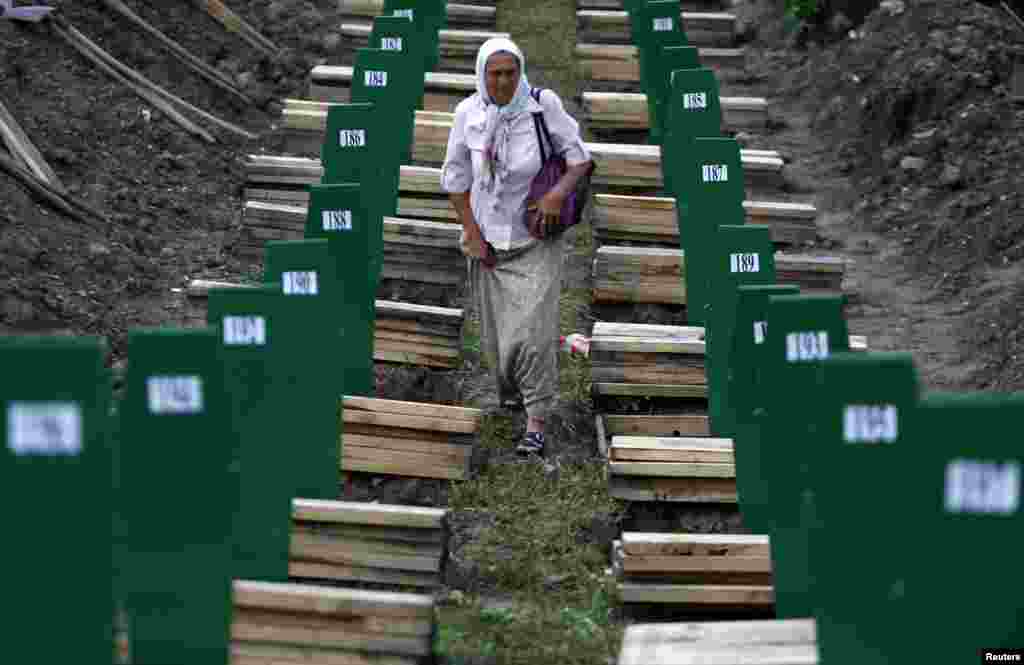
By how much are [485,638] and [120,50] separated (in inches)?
381

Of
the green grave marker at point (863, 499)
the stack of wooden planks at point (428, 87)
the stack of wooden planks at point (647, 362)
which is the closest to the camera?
the green grave marker at point (863, 499)

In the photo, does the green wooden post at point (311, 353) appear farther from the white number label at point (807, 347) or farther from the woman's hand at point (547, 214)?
the white number label at point (807, 347)

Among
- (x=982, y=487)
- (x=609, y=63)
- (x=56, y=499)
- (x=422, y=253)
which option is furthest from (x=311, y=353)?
(x=609, y=63)

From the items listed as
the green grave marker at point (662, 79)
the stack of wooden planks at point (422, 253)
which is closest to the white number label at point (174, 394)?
the stack of wooden planks at point (422, 253)

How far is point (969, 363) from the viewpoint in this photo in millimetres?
11781

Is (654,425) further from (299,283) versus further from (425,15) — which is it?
(425,15)

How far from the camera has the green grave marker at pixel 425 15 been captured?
16.0 m

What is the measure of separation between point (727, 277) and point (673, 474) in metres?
0.99

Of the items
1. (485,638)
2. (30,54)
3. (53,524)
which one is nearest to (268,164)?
(30,54)

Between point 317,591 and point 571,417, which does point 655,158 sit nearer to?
point 571,417

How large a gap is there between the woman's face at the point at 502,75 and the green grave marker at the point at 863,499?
13.0 ft

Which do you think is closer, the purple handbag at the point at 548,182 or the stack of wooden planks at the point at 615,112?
the purple handbag at the point at 548,182

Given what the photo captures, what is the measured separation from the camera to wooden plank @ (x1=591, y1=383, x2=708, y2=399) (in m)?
11.0

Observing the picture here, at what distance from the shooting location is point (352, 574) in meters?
8.08
